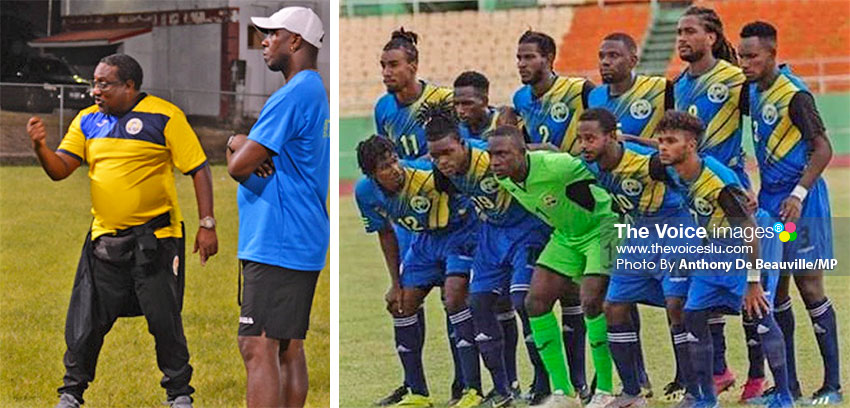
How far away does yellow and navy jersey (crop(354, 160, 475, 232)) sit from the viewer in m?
5.90

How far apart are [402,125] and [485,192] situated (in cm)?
41

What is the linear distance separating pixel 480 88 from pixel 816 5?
125 cm

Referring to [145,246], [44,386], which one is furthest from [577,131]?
[44,386]

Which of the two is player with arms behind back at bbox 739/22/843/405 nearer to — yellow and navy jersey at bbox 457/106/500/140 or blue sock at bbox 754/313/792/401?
blue sock at bbox 754/313/792/401

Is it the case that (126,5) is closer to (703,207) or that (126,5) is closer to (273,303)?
(273,303)

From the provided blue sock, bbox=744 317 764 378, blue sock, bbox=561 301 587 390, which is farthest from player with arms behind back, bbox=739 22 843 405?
blue sock, bbox=561 301 587 390

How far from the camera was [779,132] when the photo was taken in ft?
18.3

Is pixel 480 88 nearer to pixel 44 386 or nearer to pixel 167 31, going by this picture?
pixel 167 31

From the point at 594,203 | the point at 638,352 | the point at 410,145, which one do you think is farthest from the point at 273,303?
Result: the point at 638,352

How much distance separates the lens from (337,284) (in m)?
5.99

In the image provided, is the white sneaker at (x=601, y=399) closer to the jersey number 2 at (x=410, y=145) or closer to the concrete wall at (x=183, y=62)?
the jersey number 2 at (x=410, y=145)

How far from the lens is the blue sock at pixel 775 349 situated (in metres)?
5.61

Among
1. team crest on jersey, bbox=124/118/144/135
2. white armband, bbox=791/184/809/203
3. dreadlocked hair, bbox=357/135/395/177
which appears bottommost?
white armband, bbox=791/184/809/203

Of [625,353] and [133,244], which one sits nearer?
[625,353]
